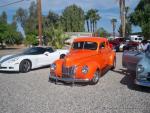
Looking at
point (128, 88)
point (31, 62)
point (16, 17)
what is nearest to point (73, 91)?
point (128, 88)

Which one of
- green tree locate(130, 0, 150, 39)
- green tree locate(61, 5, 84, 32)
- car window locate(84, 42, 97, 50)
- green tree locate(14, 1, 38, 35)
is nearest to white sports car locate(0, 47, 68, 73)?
car window locate(84, 42, 97, 50)

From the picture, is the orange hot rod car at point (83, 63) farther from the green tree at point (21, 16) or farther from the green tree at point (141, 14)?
the green tree at point (21, 16)

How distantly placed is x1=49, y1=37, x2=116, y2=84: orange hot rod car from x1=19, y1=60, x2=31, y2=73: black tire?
260 cm

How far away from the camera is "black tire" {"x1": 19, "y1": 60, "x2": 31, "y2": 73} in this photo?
44.9ft

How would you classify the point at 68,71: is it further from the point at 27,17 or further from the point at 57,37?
the point at 27,17

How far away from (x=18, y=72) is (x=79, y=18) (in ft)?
199

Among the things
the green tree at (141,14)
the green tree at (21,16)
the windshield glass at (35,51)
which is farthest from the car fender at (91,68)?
the green tree at (21,16)

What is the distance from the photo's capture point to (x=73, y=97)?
860cm

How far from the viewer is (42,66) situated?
49.6 feet

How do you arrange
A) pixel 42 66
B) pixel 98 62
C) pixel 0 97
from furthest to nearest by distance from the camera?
pixel 42 66
pixel 98 62
pixel 0 97

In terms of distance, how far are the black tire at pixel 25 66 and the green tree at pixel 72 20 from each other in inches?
2287

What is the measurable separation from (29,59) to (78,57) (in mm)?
3927

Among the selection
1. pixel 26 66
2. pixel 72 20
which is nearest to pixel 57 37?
pixel 26 66

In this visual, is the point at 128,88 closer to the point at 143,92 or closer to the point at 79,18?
the point at 143,92
